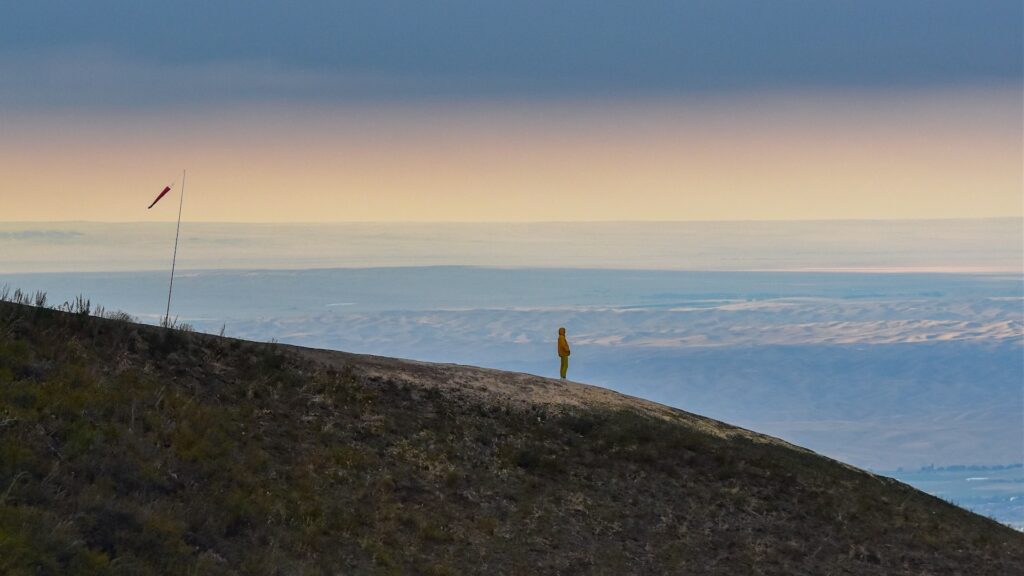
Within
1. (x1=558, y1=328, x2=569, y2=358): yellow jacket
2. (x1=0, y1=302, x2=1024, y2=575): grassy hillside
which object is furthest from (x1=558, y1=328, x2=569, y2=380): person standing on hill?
(x1=0, y1=302, x2=1024, y2=575): grassy hillside

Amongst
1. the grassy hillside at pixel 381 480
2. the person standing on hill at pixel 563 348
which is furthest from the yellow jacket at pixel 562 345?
the grassy hillside at pixel 381 480

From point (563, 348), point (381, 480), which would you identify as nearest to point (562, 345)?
point (563, 348)

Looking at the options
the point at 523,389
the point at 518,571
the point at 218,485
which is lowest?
the point at 518,571

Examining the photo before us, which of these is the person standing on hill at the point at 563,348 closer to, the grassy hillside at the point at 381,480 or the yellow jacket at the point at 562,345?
the yellow jacket at the point at 562,345

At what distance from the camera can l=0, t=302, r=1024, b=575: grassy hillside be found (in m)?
17.7

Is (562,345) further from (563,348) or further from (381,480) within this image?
(381,480)

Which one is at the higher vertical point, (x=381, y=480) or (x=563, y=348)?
(x=563, y=348)

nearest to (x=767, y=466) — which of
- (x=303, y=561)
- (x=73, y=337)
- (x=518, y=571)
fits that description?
(x=518, y=571)

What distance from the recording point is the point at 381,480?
22.8 metres

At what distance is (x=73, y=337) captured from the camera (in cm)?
2398

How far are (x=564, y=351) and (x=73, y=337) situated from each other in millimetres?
16962

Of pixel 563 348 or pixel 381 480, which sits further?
pixel 563 348

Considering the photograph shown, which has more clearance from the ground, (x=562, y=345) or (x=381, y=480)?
(x=562, y=345)

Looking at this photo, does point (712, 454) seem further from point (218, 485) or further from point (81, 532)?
point (81, 532)
